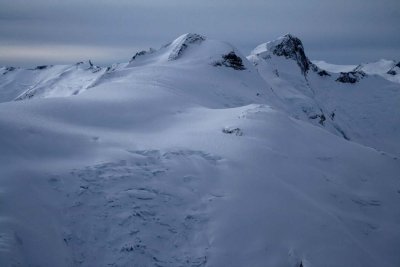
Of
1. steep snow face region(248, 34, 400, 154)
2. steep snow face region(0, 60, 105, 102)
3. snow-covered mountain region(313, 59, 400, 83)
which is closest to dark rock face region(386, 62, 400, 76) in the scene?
snow-covered mountain region(313, 59, 400, 83)

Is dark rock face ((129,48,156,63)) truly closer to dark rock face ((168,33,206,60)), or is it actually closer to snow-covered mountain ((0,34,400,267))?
dark rock face ((168,33,206,60))

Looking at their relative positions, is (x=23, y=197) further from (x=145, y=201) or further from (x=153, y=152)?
(x=153, y=152)

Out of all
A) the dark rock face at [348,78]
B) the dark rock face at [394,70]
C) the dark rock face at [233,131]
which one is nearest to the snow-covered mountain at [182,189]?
the dark rock face at [233,131]

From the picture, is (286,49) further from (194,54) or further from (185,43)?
(194,54)

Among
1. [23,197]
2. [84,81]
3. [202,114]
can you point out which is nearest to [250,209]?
[23,197]

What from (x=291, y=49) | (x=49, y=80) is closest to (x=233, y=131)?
(x=291, y=49)

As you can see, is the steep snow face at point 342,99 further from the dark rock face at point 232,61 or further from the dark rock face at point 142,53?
the dark rock face at point 142,53

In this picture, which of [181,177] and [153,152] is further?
[153,152]
